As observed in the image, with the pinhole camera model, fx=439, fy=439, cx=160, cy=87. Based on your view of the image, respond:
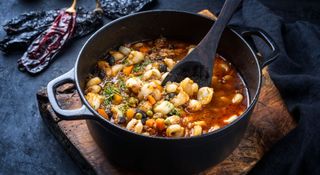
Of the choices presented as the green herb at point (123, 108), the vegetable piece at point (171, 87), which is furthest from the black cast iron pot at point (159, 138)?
the vegetable piece at point (171, 87)

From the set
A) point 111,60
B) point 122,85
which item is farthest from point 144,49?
point 122,85

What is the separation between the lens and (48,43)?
3.50 meters

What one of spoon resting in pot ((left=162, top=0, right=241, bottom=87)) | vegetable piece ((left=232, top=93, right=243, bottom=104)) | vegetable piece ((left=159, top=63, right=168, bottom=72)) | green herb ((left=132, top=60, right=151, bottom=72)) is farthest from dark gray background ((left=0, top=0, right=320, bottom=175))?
vegetable piece ((left=232, top=93, right=243, bottom=104))

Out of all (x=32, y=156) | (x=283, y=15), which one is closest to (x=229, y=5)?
(x=283, y=15)

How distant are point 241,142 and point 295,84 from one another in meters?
0.59

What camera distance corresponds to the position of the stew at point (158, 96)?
243cm

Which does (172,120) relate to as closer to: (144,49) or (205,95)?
(205,95)

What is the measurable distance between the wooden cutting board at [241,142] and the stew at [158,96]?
0.21 m

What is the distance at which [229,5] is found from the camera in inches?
105

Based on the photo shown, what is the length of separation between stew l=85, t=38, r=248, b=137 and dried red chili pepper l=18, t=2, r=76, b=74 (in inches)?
29.3

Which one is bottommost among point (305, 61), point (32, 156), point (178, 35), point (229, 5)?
point (32, 156)

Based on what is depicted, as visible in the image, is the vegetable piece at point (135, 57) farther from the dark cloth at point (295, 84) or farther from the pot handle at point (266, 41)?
the dark cloth at point (295, 84)

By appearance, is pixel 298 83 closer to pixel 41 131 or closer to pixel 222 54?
pixel 222 54

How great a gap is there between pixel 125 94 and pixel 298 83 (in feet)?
3.86
